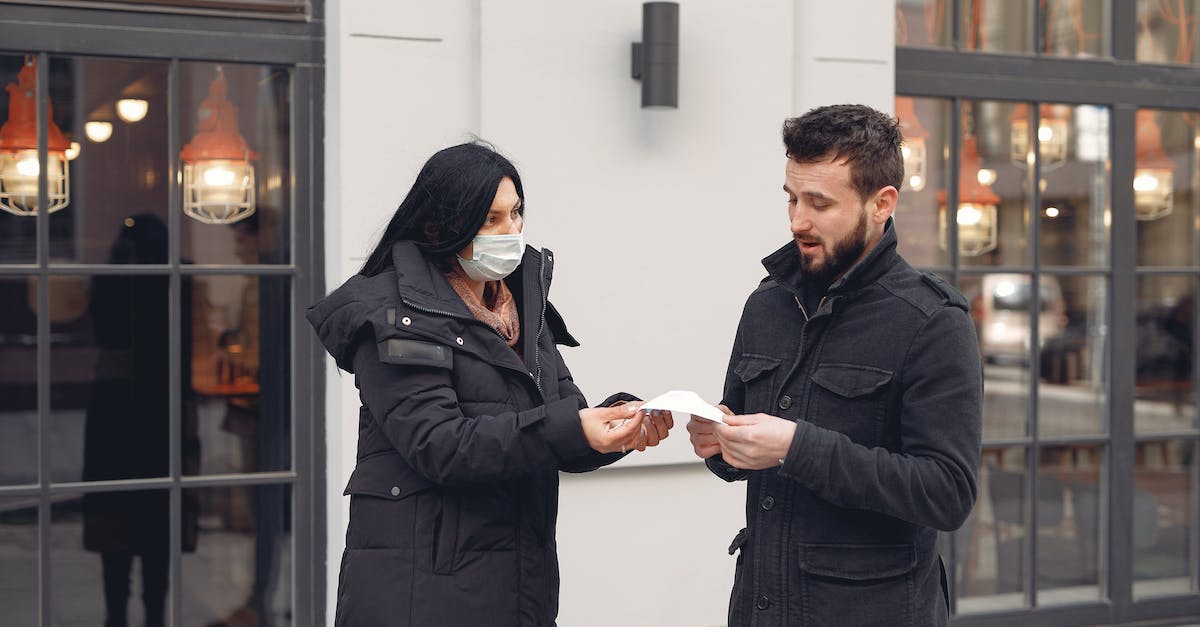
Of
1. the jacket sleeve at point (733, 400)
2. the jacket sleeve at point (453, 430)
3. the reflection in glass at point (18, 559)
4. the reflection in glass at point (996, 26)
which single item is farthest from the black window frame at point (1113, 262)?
the reflection in glass at point (18, 559)

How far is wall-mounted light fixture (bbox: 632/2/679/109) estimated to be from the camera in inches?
162

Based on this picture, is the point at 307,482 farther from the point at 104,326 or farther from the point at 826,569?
the point at 826,569

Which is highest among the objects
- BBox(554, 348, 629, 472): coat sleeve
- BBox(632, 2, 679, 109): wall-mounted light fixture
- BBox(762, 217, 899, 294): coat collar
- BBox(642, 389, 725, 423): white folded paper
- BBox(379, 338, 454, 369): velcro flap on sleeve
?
BBox(632, 2, 679, 109): wall-mounted light fixture

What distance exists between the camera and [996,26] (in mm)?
4949

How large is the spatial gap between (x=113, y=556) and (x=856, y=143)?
2.89 m

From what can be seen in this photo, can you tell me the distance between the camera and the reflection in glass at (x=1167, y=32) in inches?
203

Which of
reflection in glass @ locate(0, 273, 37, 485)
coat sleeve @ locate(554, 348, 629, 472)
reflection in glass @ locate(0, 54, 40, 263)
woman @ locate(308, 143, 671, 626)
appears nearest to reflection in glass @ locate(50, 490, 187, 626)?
reflection in glass @ locate(0, 273, 37, 485)

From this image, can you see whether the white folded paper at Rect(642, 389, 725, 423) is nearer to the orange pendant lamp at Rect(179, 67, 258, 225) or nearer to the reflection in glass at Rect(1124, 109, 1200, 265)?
the orange pendant lamp at Rect(179, 67, 258, 225)

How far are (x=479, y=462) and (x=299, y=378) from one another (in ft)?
6.42

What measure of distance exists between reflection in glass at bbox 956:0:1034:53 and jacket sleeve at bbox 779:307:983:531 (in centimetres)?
308

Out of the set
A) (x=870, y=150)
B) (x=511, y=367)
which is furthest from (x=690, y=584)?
(x=870, y=150)

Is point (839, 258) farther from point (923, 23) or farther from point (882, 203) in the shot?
point (923, 23)

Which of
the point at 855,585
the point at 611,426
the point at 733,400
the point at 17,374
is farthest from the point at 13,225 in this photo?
the point at 855,585

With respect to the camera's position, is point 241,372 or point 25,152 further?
point 241,372
